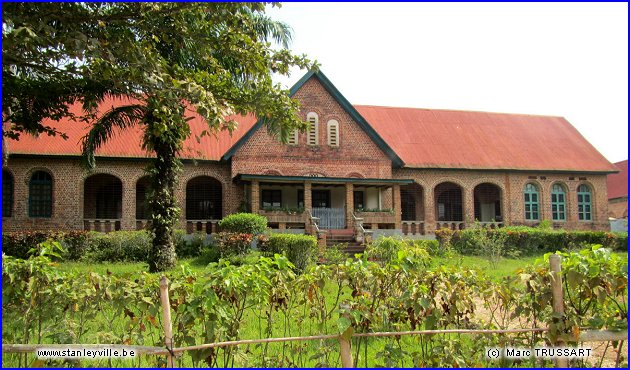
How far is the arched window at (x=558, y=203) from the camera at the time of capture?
27.1 m

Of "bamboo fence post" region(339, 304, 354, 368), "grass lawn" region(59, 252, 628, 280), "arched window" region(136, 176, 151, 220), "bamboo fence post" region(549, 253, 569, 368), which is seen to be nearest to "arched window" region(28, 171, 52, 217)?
"arched window" region(136, 176, 151, 220)

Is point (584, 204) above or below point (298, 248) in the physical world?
above

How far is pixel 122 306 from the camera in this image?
4.82m

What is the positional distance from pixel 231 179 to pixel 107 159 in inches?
208

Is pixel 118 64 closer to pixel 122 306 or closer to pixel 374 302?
pixel 122 306

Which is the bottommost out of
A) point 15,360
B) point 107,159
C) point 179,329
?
point 15,360

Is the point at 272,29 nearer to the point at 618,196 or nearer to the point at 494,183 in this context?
the point at 494,183

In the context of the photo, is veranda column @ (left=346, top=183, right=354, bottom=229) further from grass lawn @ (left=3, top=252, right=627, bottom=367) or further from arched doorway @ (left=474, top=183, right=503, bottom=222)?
grass lawn @ (left=3, top=252, right=627, bottom=367)

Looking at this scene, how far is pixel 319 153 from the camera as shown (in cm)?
2384

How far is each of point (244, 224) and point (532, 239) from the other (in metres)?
12.3

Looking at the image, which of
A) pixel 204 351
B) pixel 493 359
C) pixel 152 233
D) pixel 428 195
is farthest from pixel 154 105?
pixel 428 195

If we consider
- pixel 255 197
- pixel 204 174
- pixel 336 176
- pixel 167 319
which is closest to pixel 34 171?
pixel 204 174

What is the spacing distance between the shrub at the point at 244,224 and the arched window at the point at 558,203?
1619 cm

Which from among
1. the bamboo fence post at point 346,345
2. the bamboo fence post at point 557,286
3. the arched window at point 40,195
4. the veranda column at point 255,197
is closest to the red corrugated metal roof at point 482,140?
the veranda column at point 255,197
